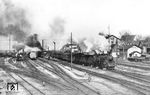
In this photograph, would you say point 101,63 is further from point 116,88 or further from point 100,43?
point 116,88

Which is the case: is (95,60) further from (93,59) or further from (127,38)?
(127,38)

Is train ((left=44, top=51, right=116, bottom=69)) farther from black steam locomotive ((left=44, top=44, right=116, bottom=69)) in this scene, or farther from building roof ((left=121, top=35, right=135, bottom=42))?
building roof ((left=121, top=35, right=135, bottom=42))

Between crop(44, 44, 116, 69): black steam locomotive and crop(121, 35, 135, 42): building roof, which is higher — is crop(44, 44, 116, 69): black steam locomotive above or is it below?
below

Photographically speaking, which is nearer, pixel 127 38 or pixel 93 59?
pixel 93 59

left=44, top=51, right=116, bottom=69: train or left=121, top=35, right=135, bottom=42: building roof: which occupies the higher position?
left=121, top=35, right=135, bottom=42: building roof

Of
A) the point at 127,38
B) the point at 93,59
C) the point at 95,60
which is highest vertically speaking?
the point at 127,38

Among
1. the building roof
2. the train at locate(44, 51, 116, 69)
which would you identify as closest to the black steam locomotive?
the train at locate(44, 51, 116, 69)

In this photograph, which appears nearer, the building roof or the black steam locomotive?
the black steam locomotive

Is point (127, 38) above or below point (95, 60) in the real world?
above

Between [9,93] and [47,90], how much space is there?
3244 millimetres

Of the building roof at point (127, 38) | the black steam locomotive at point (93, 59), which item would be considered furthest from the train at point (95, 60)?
the building roof at point (127, 38)

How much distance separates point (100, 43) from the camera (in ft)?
151

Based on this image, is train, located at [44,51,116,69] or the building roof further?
the building roof

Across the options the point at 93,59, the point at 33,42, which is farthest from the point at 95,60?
the point at 33,42
